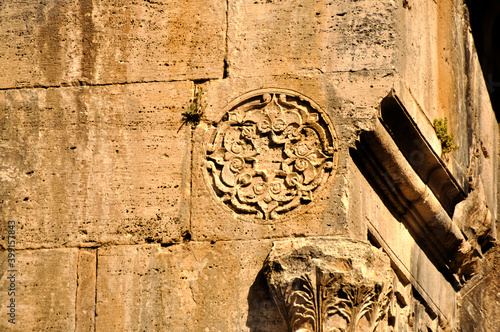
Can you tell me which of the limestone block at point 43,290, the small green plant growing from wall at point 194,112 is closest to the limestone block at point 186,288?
the limestone block at point 43,290

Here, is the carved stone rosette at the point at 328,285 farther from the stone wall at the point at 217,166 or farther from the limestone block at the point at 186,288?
the limestone block at the point at 186,288

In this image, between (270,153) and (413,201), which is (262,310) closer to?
(270,153)

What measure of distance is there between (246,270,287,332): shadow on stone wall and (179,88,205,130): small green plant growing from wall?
1113 mm

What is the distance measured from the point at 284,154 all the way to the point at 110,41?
59.0 inches

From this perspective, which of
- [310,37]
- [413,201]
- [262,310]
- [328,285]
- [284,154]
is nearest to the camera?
[328,285]

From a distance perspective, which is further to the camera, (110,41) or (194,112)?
(110,41)

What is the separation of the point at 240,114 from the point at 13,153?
5.08ft

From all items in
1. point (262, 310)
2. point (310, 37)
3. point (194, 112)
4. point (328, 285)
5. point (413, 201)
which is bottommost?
point (262, 310)

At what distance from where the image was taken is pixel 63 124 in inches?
287

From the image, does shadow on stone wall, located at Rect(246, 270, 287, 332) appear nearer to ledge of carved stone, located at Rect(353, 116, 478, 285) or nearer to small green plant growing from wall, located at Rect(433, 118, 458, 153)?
ledge of carved stone, located at Rect(353, 116, 478, 285)

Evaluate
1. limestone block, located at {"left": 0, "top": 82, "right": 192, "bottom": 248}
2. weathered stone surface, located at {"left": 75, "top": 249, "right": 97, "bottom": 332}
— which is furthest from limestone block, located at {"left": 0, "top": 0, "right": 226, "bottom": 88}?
weathered stone surface, located at {"left": 75, "top": 249, "right": 97, "bottom": 332}

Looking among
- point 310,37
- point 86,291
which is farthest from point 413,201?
point 86,291

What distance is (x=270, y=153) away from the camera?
6.81m

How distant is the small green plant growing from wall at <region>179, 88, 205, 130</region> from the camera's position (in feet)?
23.1
